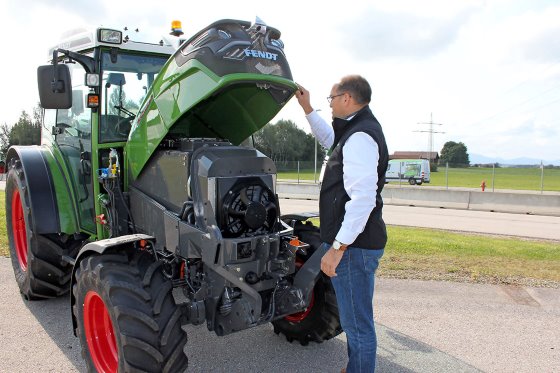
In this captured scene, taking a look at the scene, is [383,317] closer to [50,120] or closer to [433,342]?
[433,342]

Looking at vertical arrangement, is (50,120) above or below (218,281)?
above

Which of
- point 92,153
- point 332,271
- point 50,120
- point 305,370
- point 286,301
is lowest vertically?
point 305,370

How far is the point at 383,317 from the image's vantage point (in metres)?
5.05

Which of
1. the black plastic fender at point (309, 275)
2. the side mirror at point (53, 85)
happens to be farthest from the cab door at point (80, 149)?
the black plastic fender at point (309, 275)

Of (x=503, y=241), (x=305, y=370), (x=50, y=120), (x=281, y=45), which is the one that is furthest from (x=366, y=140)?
(x=503, y=241)

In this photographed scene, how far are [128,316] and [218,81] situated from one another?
5.41 ft

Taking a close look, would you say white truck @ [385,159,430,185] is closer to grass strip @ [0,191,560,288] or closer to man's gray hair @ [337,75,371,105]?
grass strip @ [0,191,560,288]

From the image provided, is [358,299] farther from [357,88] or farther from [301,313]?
[357,88]

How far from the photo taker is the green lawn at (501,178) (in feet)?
124

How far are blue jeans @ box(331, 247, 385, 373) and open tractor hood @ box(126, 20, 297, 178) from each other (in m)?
1.35

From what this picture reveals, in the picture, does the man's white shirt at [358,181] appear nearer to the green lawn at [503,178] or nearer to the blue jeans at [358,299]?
the blue jeans at [358,299]

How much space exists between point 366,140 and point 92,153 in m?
2.67

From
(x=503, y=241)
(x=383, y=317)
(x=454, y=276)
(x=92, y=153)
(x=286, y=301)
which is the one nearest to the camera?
(x=286, y=301)

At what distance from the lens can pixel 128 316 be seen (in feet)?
10.1
